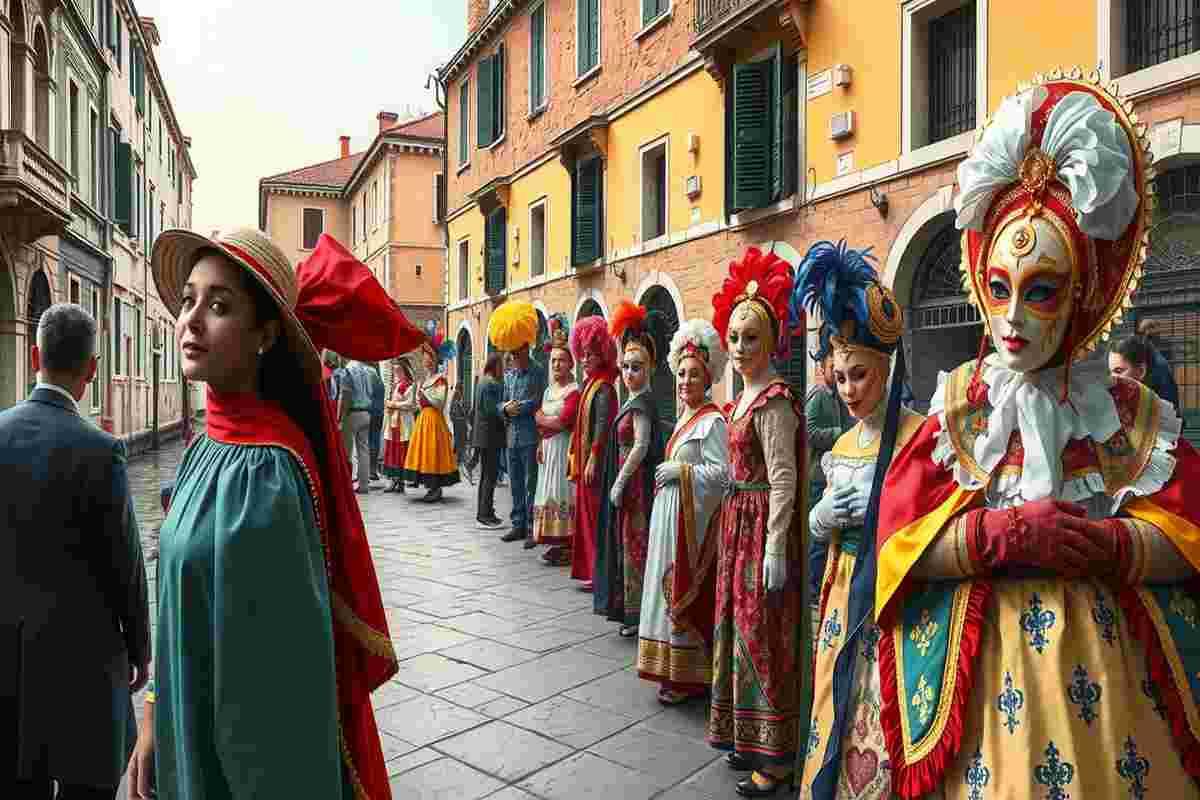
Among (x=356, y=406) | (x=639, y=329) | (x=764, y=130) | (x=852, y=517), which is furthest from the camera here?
(x=356, y=406)

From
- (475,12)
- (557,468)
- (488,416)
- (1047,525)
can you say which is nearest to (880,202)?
(557,468)

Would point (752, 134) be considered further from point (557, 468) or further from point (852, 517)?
point (852, 517)

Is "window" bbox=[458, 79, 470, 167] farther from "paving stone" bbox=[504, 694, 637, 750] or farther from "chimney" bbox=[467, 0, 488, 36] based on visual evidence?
"paving stone" bbox=[504, 694, 637, 750]

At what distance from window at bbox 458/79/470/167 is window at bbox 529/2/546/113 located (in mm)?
4568

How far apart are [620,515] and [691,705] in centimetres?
149

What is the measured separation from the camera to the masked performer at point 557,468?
8.06m

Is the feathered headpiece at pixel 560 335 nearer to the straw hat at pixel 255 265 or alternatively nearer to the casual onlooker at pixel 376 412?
the casual onlooker at pixel 376 412

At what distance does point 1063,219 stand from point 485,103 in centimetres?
1935

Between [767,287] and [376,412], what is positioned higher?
[767,287]

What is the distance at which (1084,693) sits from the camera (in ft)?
6.01

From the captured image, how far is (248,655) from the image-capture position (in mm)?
1638

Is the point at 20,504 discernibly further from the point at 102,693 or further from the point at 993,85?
the point at 993,85

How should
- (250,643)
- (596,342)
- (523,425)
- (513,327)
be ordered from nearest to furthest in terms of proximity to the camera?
(250,643) → (596,342) → (513,327) → (523,425)

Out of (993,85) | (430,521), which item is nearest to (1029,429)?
(993,85)
